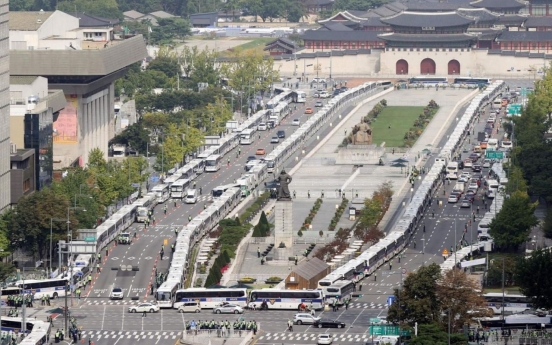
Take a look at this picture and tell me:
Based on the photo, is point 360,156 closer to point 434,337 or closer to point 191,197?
point 191,197

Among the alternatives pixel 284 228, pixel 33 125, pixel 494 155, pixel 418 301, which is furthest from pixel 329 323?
pixel 494 155

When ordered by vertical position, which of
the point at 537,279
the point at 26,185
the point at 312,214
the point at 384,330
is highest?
the point at 26,185

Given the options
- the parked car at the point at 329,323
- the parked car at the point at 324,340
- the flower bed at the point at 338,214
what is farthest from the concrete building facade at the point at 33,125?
the parked car at the point at 324,340

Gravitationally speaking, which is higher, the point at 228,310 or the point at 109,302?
the point at 228,310

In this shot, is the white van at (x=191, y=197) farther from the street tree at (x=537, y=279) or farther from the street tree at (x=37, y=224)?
the street tree at (x=537, y=279)

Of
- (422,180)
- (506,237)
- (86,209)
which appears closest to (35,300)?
(86,209)

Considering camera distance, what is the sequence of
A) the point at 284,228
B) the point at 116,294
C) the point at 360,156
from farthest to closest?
the point at 360,156 → the point at 284,228 → the point at 116,294

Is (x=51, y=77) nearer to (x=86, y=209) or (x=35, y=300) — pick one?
(x=86, y=209)
